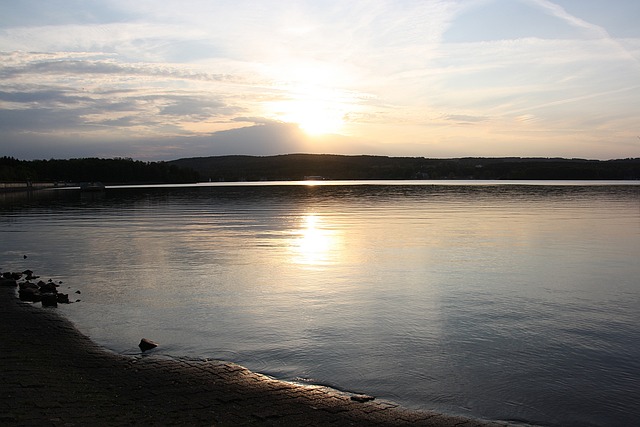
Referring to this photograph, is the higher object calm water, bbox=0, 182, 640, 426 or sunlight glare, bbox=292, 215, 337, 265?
sunlight glare, bbox=292, 215, 337, 265

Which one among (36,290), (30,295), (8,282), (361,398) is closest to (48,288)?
(36,290)

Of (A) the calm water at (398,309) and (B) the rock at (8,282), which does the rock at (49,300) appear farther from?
(B) the rock at (8,282)

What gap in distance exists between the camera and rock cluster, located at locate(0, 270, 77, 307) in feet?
49.8

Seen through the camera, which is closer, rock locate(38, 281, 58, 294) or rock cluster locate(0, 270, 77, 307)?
rock cluster locate(0, 270, 77, 307)

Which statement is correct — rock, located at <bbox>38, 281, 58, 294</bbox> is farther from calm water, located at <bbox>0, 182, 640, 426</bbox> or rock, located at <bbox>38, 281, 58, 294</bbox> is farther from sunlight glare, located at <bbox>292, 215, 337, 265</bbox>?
sunlight glare, located at <bbox>292, 215, 337, 265</bbox>

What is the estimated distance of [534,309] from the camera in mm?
14742

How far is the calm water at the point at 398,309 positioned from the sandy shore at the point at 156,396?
0.67 meters

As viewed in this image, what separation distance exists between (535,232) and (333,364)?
83.7 ft

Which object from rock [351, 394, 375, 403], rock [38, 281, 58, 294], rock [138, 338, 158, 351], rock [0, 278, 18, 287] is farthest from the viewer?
rock [0, 278, 18, 287]

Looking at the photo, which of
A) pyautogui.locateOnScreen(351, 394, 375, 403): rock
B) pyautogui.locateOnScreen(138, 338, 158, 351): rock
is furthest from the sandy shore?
pyautogui.locateOnScreen(138, 338, 158, 351): rock

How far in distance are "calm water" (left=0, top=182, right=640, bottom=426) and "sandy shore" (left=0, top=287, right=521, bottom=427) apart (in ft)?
2.20

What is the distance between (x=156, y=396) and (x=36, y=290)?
30.8 feet

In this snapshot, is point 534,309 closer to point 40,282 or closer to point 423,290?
point 423,290

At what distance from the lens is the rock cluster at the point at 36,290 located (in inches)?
598
